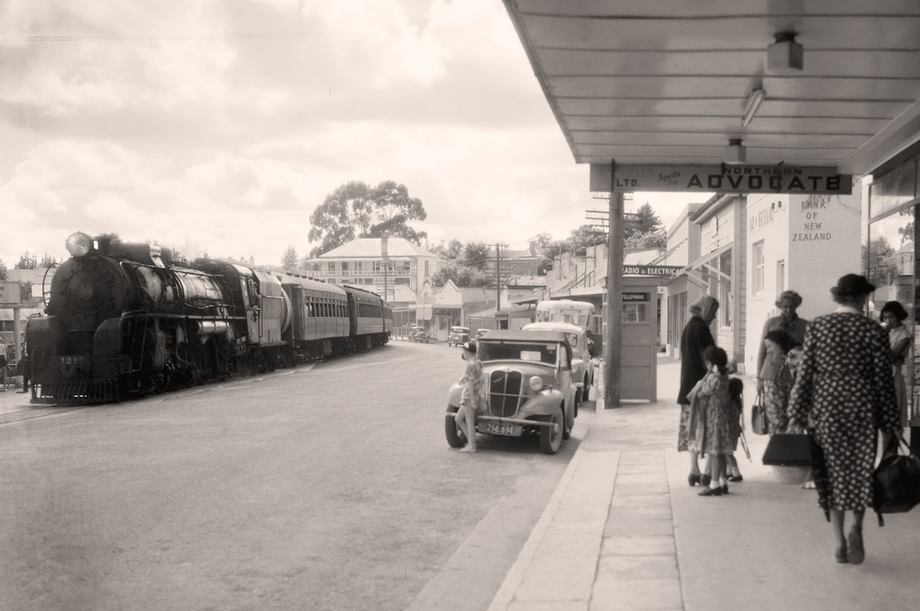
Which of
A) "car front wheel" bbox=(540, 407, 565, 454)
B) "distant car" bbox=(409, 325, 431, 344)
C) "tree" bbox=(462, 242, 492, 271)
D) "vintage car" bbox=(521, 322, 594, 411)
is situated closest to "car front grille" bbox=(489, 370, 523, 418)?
"car front wheel" bbox=(540, 407, 565, 454)

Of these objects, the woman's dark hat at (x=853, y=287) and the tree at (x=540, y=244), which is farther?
the tree at (x=540, y=244)

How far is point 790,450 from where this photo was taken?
629 centimetres

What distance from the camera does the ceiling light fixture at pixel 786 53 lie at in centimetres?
715

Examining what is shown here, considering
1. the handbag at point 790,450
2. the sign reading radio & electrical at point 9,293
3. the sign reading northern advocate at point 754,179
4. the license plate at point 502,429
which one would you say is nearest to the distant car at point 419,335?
the sign reading radio & electrical at point 9,293

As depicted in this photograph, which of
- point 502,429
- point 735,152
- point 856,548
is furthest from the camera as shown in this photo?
point 502,429

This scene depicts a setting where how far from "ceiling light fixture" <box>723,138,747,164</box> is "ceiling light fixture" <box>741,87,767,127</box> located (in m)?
1.04

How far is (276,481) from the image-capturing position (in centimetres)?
997

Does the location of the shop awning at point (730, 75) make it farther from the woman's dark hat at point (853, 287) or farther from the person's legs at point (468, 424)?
the person's legs at point (468, 424)

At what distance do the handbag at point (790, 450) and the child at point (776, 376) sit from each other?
2504 millimetres

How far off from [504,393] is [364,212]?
67.7 meters

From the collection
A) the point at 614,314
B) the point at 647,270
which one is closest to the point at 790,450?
the point at 614,314

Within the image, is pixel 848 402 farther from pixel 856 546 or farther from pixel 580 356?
pixel 580 356

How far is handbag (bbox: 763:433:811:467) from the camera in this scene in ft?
20.2

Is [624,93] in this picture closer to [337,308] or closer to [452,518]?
[452,518]
